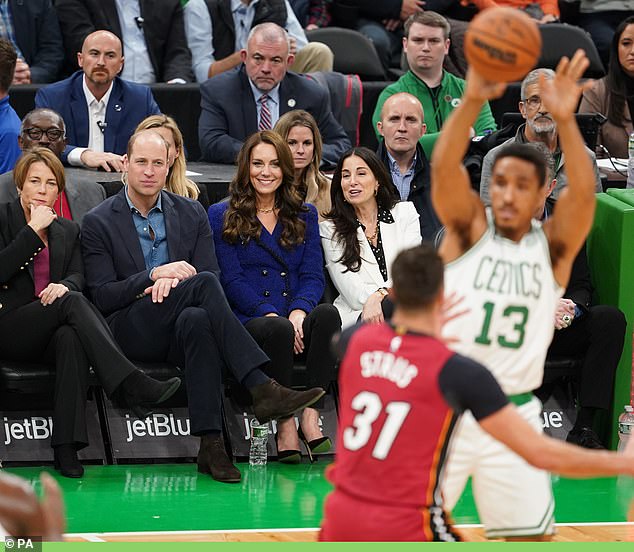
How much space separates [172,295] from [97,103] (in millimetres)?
1974

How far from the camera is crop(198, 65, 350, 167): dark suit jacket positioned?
28.5 ft

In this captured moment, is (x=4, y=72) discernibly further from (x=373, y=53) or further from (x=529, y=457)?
(x=529, y=457)

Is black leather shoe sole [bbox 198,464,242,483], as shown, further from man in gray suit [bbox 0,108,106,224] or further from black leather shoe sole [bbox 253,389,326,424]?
man in gray suit [bbox 0,108,106,224]

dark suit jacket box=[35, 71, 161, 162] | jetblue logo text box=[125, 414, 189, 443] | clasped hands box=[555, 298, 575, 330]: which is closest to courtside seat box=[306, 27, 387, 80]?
dark suit jacket box=[35, 71, 161, 162]

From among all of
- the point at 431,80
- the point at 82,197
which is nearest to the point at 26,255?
A: the point at 82,197

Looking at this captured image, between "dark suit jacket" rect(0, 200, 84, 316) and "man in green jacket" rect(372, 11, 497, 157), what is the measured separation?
272 cm

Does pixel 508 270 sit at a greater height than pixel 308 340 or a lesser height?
greater

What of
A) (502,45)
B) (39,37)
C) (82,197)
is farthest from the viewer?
(39,37)

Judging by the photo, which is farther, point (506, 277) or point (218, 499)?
point (218, 499)

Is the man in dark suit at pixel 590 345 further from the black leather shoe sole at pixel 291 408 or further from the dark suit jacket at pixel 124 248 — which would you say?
the dark suit jacket at pixel 124 248

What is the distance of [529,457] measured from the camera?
382 cm

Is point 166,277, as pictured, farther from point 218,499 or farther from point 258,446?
point 218,499

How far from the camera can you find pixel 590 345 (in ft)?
24.5

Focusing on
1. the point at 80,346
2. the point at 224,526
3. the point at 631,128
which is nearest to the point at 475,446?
the point at 224,526
